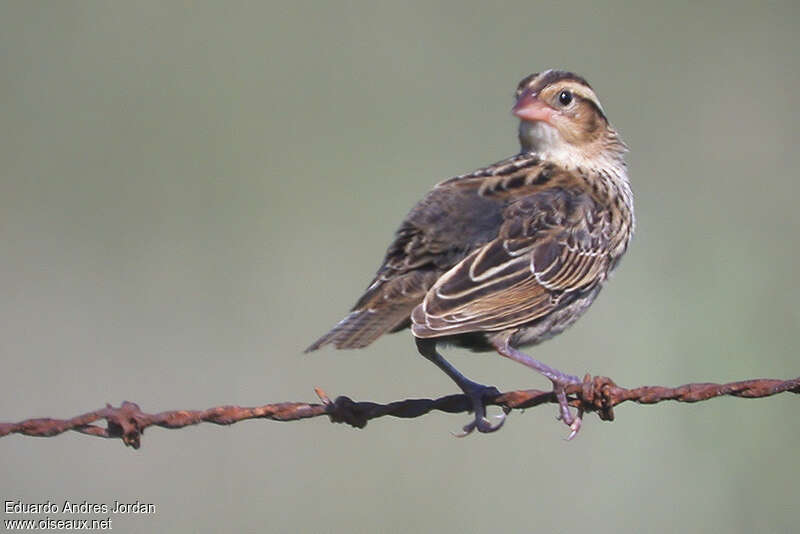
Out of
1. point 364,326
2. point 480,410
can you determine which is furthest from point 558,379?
point 364,326

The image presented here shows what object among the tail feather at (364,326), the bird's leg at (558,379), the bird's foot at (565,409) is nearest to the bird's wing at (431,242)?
the tail feather at (364,326)

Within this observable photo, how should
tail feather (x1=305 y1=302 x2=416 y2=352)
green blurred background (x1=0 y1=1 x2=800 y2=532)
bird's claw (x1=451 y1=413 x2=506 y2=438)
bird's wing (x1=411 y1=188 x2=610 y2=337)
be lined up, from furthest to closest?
green blurred background (x1=0 y1=1 x2=800 y2=532) < bird's claw (x1=451 y1=413 x2=506 y2=438) < bird's wing (x1=411 y1=188 x2=610 y2=337) < tail feather (x1=305 y1=302 x2=416 y2=352)

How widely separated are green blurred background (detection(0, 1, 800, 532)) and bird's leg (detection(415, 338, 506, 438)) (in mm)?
1280

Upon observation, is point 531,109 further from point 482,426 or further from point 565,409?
point 565,409

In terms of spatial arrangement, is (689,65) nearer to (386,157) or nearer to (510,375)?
(386,157)

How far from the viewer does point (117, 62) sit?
11.0 metres

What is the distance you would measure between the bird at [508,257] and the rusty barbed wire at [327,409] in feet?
0.71

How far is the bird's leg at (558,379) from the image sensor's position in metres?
4.99

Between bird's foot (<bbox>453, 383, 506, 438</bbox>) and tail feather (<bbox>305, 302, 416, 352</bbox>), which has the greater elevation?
tail feather (<bbox>305, 302, 416, 352</bbox>)

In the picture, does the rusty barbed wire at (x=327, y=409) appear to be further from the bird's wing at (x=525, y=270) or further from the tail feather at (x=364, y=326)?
the bird's wing at (x=525, y=270)

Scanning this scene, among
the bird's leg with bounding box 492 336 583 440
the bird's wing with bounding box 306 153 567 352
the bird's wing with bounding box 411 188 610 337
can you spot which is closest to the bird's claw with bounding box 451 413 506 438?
the bird's leg with bounding box 492 336 583 440

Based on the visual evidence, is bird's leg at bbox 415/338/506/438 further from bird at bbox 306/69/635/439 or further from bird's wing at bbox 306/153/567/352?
bird's wing at bbox 306/153/567/352

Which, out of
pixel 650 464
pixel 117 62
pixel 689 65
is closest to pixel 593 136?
pixel 650 464

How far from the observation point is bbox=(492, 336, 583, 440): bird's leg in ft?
16.4
